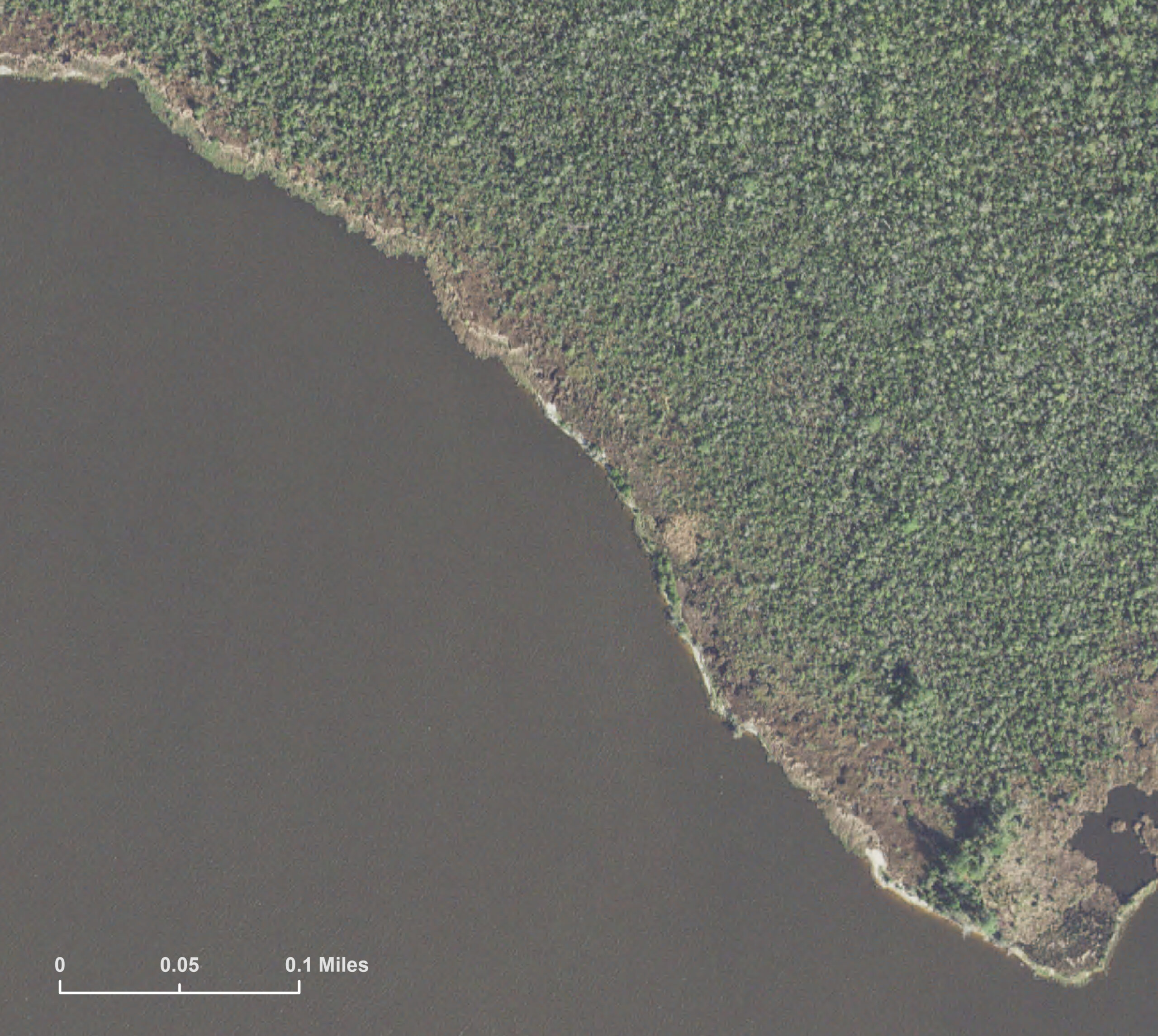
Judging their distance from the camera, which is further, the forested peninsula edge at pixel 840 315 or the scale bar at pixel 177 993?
the scale bar at pixel 177 993

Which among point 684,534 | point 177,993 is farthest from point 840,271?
point 177,993

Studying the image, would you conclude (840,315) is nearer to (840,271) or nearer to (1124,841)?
(840,271)

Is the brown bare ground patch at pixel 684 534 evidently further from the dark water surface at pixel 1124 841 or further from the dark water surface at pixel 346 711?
the dark water surface at pixel 1124 841

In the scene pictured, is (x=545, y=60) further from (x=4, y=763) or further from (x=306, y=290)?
(x=4, y=763)

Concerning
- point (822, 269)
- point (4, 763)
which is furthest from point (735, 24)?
point (4, 763)

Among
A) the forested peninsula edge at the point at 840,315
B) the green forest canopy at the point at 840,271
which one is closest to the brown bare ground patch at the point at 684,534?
the forested peninsula edge at the point at 840,315

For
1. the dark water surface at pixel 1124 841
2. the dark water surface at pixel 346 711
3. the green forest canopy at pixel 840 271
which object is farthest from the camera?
the dark water surface at pixel 346 711
